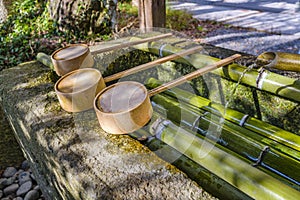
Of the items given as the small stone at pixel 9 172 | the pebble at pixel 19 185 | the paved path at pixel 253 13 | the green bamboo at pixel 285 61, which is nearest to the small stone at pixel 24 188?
the pebble at pixel 19 185

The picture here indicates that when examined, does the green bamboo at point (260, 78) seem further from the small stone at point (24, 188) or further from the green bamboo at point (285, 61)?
the small stone at point (24, 188)

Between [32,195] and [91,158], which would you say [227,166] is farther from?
[32,195]

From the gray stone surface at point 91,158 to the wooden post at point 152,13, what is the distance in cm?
195

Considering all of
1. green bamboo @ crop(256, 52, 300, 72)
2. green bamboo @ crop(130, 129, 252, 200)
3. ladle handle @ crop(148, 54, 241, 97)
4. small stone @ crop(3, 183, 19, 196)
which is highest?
green bamboo @ crop(256, 52, 300, 72)

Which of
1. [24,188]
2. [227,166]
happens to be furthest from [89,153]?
[24,188]

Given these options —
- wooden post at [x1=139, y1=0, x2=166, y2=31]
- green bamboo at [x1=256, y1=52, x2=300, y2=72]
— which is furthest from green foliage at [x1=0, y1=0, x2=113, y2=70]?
green bamboo at [x1=256, y1=52, x2=300, y2=72]

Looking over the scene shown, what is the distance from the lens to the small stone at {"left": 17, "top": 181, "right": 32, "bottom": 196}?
2.78 m

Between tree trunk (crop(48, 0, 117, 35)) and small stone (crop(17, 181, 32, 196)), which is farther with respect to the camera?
tree trunk (crop(48, 0, 117, 35))

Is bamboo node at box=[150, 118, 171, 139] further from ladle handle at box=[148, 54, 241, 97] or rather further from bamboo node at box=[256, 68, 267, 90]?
bamboo node at box=[256, 68, 267, 90]

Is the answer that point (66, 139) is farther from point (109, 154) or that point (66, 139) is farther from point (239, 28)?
point (239, 28)

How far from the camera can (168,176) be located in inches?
44.3

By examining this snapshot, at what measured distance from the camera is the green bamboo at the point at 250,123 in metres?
1.61

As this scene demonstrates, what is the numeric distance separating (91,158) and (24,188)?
77.3 inches

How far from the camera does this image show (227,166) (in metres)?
1.13
